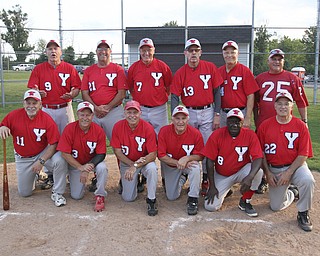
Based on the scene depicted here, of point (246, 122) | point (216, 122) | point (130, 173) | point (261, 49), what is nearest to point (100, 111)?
point (130, 173)

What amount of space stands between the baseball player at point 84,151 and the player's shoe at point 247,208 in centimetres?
168

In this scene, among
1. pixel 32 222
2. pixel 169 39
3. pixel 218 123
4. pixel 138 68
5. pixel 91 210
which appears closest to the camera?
pixel 32 222

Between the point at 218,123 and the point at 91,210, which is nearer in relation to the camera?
the point at 91,210

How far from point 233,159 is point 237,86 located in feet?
3.46

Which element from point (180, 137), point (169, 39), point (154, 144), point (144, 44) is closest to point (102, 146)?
point (154, 144)

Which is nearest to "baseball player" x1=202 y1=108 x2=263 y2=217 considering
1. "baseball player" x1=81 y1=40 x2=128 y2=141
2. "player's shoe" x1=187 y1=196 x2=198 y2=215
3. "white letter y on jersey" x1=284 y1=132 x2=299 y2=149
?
"player's shoe" x1=187 y1=196 x2=198 y2=215

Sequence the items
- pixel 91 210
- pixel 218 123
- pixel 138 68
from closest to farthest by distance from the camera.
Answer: pixel 91 210, pixel 218 123, pixel 138 68

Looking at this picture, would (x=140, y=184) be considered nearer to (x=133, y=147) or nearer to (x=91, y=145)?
(x=133, y=147)

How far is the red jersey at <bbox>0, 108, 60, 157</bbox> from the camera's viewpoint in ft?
15.7

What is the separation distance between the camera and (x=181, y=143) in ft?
15.3

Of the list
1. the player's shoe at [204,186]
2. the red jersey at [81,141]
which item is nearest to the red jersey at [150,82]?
the red jersey at [81,141]

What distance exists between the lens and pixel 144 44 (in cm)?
509

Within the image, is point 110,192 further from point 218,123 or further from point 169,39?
point 169,39

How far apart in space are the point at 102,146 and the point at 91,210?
817 mm
